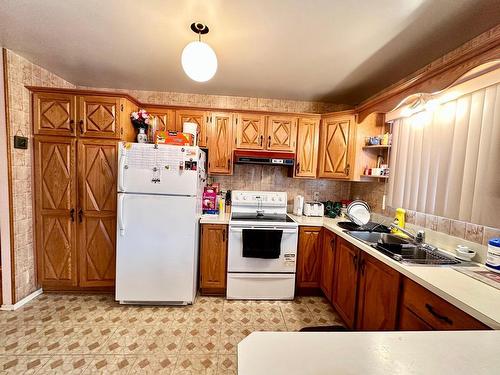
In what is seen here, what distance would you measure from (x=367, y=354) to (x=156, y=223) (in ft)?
6.68

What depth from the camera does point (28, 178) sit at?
7.27ft

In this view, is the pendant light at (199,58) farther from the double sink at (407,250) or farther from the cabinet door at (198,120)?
the double sink at (407,250)

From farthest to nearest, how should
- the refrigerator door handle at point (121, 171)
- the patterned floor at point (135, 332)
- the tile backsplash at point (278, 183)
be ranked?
1. the tile backsplash at point (278, 183)
2. the refrigerator door handle at point (121, 171)
3. the patterned floor at point (135, 332)

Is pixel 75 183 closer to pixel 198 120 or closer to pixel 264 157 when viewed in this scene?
pixel 198 120

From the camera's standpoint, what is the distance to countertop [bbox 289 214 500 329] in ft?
A: 3.01

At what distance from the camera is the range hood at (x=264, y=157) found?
2635 mm

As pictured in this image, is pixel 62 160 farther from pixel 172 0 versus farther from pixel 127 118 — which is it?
pixel 172 0

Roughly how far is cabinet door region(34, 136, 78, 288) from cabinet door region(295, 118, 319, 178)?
2562 mm

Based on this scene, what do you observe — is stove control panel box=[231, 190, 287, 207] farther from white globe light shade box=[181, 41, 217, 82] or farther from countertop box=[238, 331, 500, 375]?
countertop box=[238, 331, 500, 375]

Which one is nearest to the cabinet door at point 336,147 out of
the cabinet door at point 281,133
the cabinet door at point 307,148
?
the cabinet door at point 307,148

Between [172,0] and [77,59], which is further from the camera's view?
[77,59]

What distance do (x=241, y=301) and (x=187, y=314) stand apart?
1.97ft

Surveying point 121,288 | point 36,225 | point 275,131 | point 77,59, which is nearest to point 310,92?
point 275,131

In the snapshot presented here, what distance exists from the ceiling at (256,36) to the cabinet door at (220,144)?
460mm
